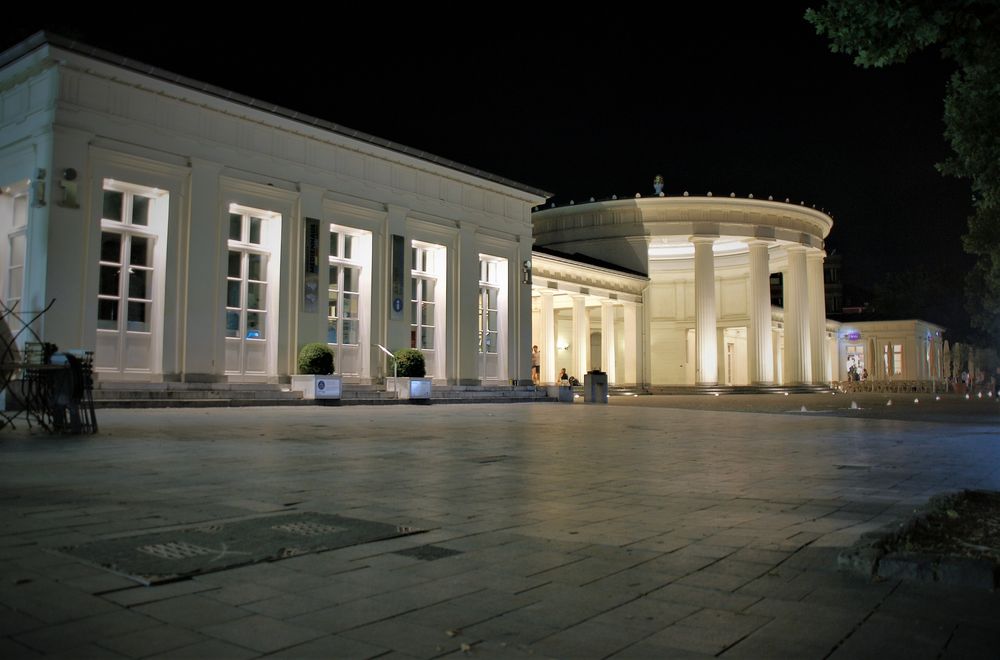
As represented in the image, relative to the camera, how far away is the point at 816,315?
170 feet

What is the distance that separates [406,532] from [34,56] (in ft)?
65.0

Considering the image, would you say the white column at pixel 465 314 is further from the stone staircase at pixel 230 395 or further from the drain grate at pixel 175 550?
the drain grate at pixel 175 550

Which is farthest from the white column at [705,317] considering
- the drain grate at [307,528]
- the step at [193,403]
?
the drain grate at [307,528]

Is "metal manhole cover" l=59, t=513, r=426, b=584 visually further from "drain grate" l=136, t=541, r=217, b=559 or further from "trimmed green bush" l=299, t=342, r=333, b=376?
"trimmed green bush" l=299, t=342, r=333, b=376

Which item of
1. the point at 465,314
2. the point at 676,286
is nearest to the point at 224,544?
the point at 465,314

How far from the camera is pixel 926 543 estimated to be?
14.2ft

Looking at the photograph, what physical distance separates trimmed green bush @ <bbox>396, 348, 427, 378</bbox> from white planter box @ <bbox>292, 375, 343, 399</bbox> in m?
3.46

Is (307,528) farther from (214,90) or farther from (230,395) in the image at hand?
(214,90)

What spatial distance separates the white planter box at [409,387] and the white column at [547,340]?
52.4 ft

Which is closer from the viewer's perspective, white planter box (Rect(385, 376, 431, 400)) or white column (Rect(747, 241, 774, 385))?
white planter box (Rect(385, 376, 431, 400))

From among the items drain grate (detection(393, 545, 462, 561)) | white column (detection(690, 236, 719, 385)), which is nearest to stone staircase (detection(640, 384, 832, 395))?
white column (detection(690, 236, 719, 385))

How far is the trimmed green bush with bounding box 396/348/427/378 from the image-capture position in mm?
26359

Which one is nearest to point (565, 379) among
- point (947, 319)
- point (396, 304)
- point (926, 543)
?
point (396, 304)

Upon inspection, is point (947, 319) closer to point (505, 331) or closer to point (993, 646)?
point (505, 331)
